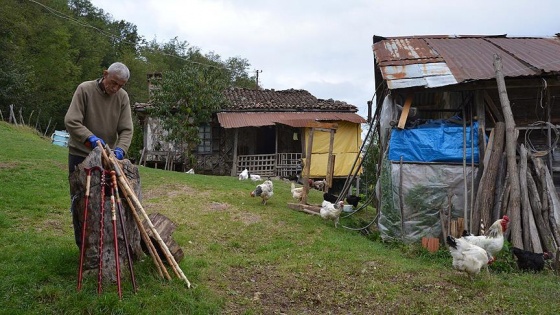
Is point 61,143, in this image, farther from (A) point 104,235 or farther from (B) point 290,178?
(A) point 104,235

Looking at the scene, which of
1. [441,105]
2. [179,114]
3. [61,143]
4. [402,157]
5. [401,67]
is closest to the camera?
[402,157]

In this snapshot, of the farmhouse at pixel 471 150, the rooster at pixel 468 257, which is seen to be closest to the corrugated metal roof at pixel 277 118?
the farmhouse at pixel 471 150

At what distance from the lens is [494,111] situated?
808 centimetres

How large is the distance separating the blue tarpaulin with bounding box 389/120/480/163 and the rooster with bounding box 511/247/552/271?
6.30 ft

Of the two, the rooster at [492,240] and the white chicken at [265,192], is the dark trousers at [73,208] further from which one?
the white chicken at [265,192]

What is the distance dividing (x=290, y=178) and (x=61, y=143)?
1127 cm

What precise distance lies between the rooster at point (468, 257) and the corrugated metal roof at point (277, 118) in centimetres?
1290

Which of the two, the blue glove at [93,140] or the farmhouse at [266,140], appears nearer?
the blue glove at [93,140]

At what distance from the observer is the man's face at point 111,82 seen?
4.21m

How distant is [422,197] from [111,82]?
5.59 m

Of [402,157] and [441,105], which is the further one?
[441,105]

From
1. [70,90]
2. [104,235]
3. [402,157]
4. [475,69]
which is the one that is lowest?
[104,235]

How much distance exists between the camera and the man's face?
4.21 meters

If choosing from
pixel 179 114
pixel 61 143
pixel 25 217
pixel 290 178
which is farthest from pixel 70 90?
pixel 25 217
